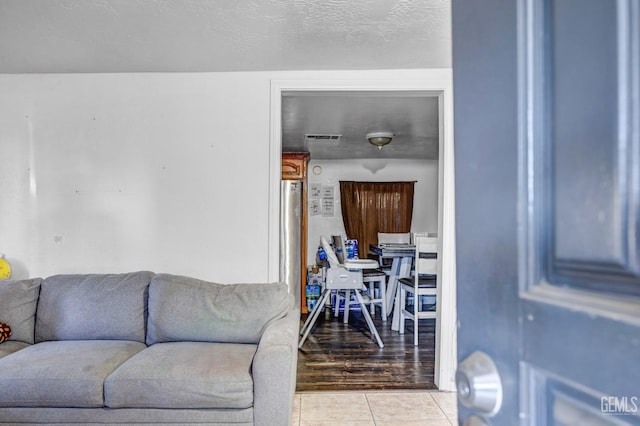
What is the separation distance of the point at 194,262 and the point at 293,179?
93.9 inches

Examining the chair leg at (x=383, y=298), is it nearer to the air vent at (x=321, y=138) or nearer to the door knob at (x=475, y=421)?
the air vent at (x=321, y=138)

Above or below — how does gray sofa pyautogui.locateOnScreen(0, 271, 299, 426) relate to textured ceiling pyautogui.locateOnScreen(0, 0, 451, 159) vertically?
below

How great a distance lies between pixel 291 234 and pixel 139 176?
2.24 metres

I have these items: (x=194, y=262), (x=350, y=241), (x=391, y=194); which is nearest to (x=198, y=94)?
(x=194, y=262)

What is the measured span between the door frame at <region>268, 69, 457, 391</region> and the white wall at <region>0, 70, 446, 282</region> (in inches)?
2.3

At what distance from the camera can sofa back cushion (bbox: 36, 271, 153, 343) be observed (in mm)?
2254

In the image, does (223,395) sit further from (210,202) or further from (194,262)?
(210,202)

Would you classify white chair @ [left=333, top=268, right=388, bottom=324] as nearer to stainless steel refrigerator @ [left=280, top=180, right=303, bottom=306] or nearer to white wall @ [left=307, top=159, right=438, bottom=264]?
stainless steel refrigerator @ [left=280, top=180, right=303, bottom=306]


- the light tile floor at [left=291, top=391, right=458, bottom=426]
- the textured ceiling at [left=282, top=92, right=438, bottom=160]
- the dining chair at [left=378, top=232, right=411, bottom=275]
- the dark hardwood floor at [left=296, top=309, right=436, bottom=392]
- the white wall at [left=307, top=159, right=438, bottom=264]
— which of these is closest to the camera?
the light tile floor at [left=291, top=391, right=458, bottom=426]

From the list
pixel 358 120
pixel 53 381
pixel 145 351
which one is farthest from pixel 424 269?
pixel 53 381

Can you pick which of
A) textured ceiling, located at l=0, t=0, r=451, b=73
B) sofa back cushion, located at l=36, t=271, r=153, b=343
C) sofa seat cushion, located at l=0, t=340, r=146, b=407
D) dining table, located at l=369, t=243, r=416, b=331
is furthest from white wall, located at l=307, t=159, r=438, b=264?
sofa seat cushion, located at l=0, t=340, r=146, b=407

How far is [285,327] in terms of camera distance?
2053 millimetres

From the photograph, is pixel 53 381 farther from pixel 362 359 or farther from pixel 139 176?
pixel 362 359

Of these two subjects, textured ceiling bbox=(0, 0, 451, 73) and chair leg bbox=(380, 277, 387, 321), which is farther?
chair leg bbox=(380, 277, 387, 321)
